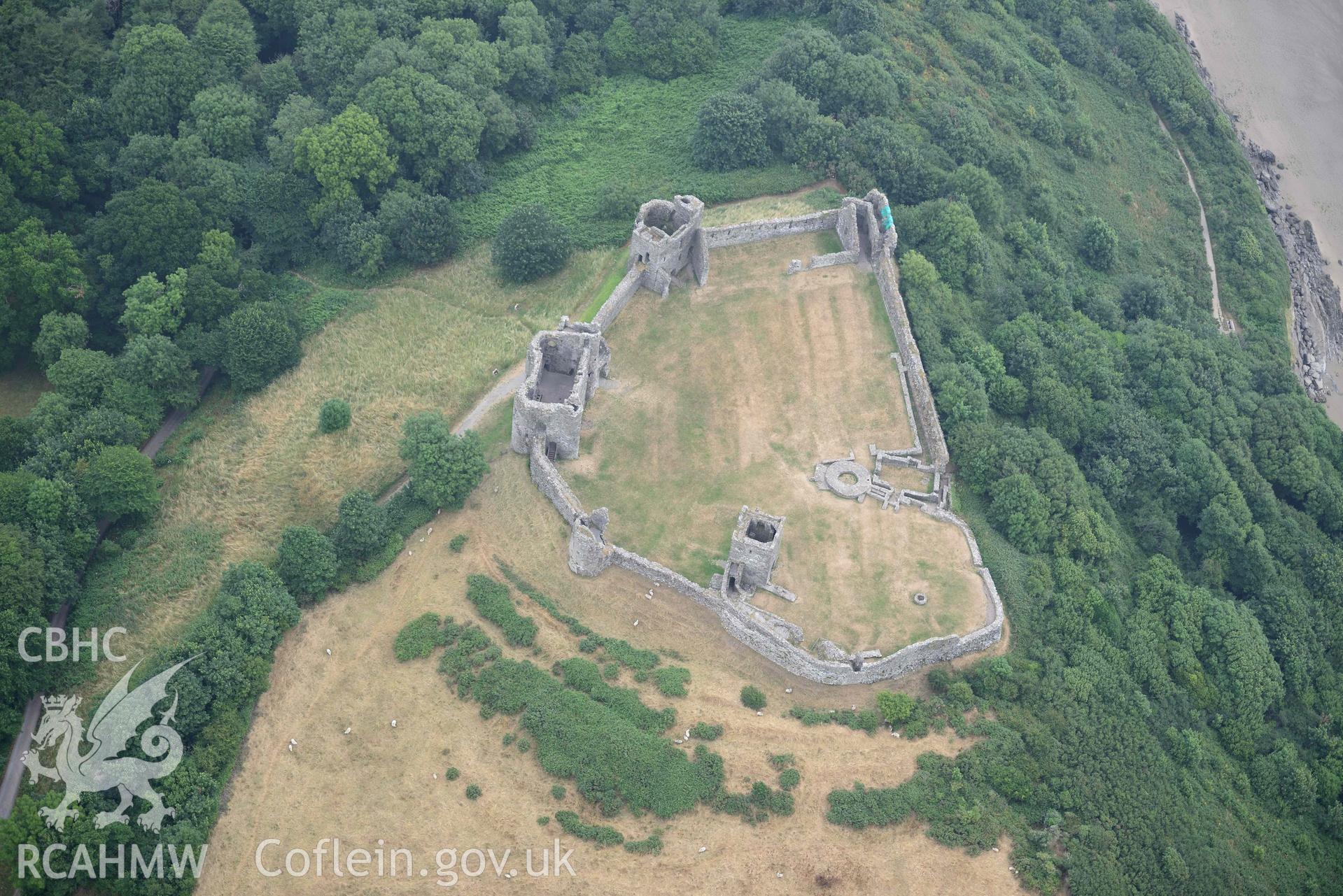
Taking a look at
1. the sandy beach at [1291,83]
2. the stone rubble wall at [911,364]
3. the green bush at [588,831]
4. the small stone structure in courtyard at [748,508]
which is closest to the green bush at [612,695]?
the green bush at [588,831]

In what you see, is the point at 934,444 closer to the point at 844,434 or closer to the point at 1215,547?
the point at 844,434

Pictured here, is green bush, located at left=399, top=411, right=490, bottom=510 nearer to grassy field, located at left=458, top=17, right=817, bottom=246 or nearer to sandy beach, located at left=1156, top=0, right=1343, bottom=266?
grassy field, located at left=458, top=17, right=817, bottom=246

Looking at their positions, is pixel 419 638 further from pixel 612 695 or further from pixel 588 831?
pixel 588 831

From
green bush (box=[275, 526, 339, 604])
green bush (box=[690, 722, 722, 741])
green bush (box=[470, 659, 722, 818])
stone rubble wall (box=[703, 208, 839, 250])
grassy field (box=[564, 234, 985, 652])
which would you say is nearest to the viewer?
green bush (box=[470, 659, 722, 818])

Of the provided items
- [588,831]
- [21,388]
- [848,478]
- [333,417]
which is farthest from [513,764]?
[21,388]

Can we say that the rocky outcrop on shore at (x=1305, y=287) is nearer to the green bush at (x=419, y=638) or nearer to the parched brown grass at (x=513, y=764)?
the parched brown grass at (x=513, y=764)

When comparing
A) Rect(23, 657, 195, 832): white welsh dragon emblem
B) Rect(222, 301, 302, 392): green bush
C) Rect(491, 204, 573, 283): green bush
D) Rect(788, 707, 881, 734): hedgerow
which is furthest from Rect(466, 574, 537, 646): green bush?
Rect(491, 204, 573, 283): green bush

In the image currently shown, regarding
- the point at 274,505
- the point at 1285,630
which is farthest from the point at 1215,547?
the point at 274,505
